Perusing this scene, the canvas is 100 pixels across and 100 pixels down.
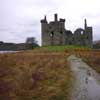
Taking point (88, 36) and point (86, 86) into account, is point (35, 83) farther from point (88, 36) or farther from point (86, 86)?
point (88, 36)

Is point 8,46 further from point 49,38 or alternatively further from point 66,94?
point 66,94

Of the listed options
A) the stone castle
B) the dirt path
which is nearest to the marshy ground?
the dirt path

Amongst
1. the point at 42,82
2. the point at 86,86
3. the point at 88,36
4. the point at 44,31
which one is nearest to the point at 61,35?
the point at 44,31

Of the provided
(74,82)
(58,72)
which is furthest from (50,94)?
(58,72)

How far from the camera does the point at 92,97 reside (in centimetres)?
1491

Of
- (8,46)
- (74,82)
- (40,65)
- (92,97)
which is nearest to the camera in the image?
(92,97)

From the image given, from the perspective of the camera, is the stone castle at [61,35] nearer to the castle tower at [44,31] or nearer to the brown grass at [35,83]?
the castle tower at [44,31]

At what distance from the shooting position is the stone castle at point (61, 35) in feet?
211

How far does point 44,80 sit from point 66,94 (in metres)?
4.45

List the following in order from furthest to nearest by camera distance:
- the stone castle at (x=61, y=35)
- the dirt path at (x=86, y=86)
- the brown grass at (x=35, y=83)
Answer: the stone castle at (x=61, y=35) < the brown grass at (x=35, y=83) < the dirt path at (x=86, y=86)

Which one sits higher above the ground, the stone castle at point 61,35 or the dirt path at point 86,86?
the stone castle at point 61,35

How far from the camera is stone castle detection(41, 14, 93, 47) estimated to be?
6425cm

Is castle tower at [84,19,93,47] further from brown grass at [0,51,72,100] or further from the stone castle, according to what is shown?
brown grass at [0,51,72,100]

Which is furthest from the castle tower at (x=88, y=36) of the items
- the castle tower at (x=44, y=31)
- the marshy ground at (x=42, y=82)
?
the marshy ground at (x=42, y=82)
